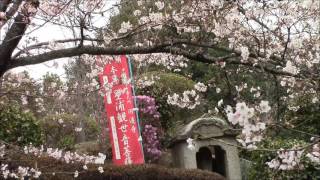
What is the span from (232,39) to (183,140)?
3.83m

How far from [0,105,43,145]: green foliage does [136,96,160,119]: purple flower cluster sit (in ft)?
8.00

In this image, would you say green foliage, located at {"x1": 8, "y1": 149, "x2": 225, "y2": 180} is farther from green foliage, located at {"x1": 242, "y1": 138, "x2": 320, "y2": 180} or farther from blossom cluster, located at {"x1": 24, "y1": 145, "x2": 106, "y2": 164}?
blossom cluster, located at {"x1": 24, "y1": 145, "x2": 106, "y2": 164}

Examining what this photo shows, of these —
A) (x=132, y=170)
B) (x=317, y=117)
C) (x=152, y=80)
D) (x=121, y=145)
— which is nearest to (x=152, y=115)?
(x=152, y=80)

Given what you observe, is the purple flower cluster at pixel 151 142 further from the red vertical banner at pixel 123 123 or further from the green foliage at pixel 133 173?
the green foliage at pixel 133 173

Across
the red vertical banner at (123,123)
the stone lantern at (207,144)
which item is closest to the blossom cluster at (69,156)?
the red vertical banner at (123,123)

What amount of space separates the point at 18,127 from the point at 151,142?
2949 millimetres

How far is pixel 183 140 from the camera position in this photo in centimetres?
927

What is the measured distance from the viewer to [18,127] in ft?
29.6

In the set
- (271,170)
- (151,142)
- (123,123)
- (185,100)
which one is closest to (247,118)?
(185,100)

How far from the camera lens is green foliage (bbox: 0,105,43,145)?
861 cm

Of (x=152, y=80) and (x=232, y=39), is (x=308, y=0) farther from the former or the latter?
(x=152, y=80)

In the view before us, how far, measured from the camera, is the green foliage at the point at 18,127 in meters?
8.61

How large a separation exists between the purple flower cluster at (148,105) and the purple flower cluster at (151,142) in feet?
1.05

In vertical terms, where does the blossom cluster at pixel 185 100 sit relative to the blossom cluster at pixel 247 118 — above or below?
above
